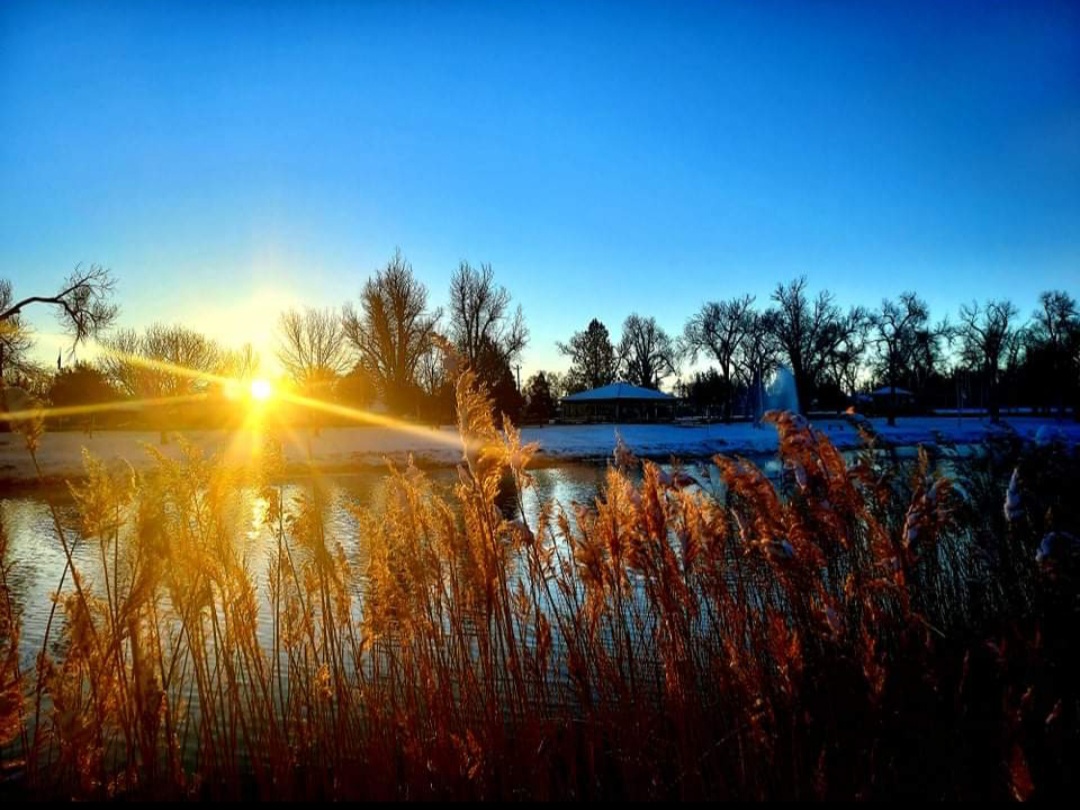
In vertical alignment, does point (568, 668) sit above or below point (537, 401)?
below

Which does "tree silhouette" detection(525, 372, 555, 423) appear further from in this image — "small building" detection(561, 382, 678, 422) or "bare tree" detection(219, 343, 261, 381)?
"bare tree" detection(219, 343, 261, 381)

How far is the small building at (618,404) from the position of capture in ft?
164

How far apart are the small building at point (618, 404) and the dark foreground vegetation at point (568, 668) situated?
1798 inches

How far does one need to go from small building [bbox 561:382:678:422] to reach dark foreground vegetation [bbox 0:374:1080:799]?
45.7 meters

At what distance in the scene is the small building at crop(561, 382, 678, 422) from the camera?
50.0 meters

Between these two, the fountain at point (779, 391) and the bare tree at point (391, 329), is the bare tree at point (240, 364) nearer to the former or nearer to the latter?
the bare tree at point (391, 329)

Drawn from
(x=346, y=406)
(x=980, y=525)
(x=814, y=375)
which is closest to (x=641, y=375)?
(x=814, y=375)

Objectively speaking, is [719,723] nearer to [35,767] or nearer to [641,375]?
[35,767]

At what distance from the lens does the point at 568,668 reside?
3381 mm

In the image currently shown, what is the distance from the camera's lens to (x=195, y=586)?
9.67 ft

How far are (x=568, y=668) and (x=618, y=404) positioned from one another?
4878cm

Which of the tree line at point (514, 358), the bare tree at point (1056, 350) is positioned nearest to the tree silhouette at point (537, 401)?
the tree line at point (514, 358)

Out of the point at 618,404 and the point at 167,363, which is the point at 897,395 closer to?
the point at 618,404

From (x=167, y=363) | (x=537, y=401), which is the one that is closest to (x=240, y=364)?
(x=167, y=363)
